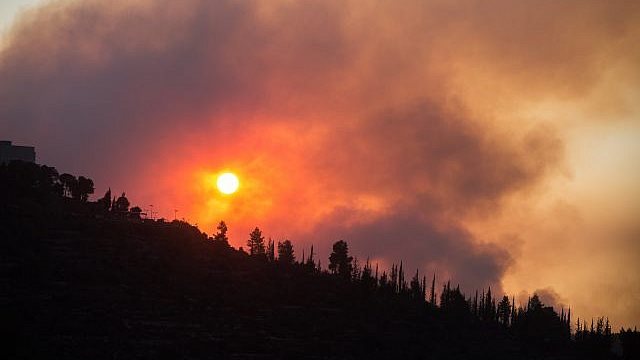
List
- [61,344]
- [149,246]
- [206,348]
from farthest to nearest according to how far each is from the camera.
→ [149,246]
[206,348]
[61,344]

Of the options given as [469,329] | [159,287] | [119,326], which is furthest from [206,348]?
[469,329]

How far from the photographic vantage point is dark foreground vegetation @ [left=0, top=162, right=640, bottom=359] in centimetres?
13912

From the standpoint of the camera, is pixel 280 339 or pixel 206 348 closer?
pixel 206 348

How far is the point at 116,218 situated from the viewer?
198 meters

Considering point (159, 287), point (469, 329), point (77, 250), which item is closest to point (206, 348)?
point (159, 287)

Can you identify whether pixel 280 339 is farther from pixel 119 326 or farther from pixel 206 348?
pixel 119 326

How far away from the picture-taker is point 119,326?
142250 mm

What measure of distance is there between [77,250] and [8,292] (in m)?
23.4

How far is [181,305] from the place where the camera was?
157 m

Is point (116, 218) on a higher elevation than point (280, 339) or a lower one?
higher

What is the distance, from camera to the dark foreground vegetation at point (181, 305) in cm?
13912

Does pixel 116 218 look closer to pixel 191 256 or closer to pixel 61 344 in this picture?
pixel 191 256

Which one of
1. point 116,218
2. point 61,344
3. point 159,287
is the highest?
point 116,218

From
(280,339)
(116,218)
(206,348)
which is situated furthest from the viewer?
(116,218)
